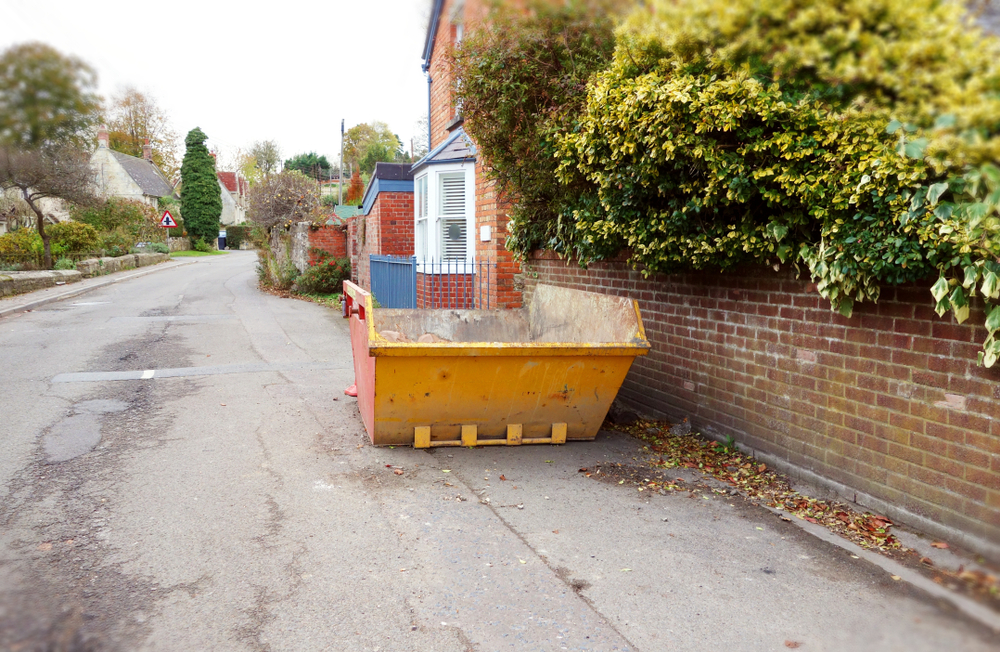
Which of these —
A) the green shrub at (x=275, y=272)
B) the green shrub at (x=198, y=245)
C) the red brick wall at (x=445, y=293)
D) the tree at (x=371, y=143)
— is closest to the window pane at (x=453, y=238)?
the red brick wall at (x=445, y=293)

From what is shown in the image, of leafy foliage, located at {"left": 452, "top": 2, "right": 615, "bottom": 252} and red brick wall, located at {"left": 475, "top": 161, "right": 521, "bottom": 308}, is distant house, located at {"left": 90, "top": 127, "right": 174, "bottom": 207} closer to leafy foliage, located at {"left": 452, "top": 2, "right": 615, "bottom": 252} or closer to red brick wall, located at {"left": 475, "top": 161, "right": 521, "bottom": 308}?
leafy foliage, located at {"left": 452, "top": 2, "right": 615, "bottom": 252}

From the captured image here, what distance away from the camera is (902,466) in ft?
13.8

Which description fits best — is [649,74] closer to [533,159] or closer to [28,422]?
[533,159]

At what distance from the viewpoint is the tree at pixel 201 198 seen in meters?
51.2

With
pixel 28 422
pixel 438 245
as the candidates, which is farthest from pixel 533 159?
pixel 438 245

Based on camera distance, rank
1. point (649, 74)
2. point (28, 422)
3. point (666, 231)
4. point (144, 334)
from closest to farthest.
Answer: point (649, 74) < point (666, 231) < point (28, 422) < point (144, 334)

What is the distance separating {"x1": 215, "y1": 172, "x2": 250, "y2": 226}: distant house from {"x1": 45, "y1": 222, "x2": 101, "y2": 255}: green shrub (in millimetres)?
47071

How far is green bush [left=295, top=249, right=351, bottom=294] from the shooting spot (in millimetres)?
20056

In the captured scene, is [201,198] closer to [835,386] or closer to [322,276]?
[322,276]

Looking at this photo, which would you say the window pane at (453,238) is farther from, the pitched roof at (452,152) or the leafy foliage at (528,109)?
the leafy foliage at (528,109)

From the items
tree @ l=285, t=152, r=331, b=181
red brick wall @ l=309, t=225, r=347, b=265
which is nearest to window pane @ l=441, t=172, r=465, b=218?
red brick wall @ l=309, t=225, r=347, b=265

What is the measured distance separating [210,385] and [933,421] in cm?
727

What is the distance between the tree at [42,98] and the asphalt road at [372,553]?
929 millimetres

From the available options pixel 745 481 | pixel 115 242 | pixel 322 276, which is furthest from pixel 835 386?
pixel 115 242
